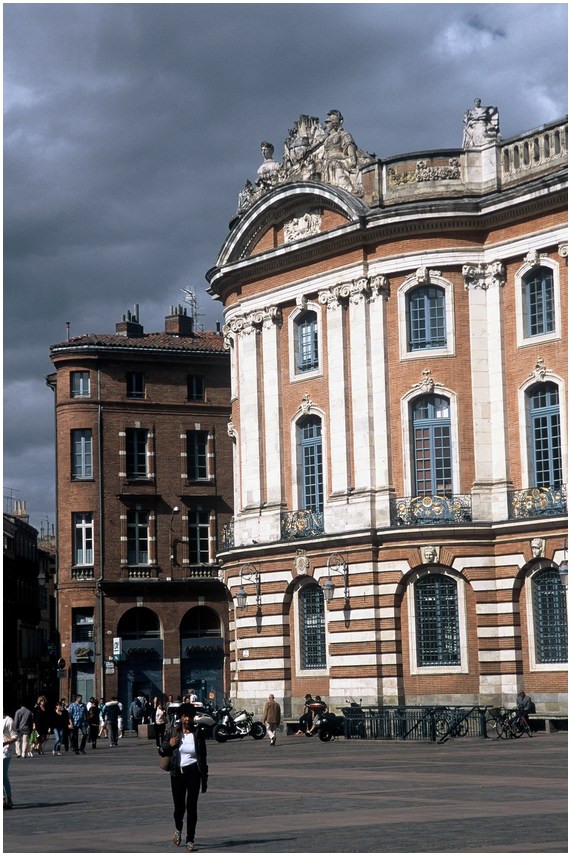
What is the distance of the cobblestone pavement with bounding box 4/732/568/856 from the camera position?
65.8ft

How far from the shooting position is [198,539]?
77.2 meters

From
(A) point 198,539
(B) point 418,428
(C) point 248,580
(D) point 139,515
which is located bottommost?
(C) point 248,580

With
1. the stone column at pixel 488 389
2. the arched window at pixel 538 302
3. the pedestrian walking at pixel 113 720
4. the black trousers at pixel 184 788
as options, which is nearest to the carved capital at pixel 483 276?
the stone column at pixel 488 389

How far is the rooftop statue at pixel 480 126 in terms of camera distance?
50.2m

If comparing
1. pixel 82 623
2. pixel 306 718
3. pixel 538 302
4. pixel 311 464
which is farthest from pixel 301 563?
pixel 82 623

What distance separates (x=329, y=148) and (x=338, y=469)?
10.8m

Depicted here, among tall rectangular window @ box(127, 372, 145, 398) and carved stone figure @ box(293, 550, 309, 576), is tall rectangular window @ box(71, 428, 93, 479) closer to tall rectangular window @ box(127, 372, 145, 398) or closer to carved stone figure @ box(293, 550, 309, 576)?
tall rectangular window @ box(127, 372, 145, 398)

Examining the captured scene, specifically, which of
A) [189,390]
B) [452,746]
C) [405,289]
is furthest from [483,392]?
[189,390]

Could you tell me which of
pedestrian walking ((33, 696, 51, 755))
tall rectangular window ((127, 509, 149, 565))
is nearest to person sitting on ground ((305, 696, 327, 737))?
pedestrian walking ((33, 696, 51, 755))

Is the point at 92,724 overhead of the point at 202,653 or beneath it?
beneath

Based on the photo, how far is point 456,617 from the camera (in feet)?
161

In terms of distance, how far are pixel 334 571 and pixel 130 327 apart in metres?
32.3

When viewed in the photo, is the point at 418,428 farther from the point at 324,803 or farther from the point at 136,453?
the point at 136,453

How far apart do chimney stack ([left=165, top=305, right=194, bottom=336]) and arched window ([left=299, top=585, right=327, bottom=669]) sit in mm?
31271
